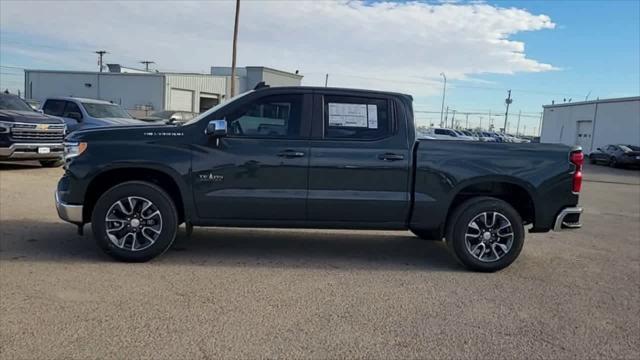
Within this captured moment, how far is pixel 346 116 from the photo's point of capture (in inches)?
233

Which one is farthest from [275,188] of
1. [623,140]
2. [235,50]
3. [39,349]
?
[623,140]

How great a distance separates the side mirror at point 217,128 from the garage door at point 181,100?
48.1 meters

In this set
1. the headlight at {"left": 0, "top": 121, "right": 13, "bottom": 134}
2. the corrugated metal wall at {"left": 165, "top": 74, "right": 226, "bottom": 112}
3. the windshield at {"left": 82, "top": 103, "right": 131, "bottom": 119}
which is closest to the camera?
the headlight at {"left": 0, "top": 121, "right": 13, "bottom": 134}

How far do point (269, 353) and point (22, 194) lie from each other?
798 cm

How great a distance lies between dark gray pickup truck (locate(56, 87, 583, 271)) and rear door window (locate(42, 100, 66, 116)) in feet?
37.0

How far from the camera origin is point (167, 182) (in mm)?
5914

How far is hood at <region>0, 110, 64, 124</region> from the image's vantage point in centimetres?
1275

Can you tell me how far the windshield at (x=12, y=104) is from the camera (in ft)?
45.4

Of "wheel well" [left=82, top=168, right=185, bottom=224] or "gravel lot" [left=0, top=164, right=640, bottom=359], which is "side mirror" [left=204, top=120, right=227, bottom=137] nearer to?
"wheel well" [left=82, top=168, right=185, bottom=224]

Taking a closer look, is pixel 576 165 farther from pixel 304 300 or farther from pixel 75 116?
pixel 75 116

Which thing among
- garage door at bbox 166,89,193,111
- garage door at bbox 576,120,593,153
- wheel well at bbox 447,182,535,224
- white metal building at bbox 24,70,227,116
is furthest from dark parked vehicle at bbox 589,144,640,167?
garage door at bbox 166,89,193,111

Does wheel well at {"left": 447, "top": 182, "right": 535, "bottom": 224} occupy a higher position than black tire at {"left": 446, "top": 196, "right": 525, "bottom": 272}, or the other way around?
wheel well at {"left": 447, "top": 182, "right": 535, "bottom": 224}

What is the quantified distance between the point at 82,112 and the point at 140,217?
443 inches

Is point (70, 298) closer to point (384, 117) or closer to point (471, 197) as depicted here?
point (384, 117)
